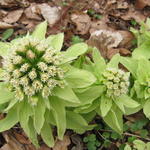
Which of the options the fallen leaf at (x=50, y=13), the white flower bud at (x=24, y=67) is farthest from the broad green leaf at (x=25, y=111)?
the fallen leaf at (x=50, y=13)

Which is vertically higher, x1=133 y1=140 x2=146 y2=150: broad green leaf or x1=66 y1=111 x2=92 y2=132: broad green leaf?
x1=66 y1=111 x2=92 y2=132: broad green leaf

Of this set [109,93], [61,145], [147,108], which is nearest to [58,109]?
[109,93]

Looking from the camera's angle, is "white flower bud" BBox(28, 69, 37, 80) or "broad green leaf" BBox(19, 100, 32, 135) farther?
"broad green leaf" BBox(19, 100, 32, 135)

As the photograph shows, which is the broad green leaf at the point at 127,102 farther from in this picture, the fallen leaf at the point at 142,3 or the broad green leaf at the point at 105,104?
the fallen leaf at the point at 142,3

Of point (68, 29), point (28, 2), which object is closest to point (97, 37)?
point (68, 29)

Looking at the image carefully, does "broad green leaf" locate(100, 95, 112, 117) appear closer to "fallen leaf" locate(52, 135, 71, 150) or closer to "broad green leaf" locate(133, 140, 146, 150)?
"broad green leaf" locate(133, 140, 146, 150)

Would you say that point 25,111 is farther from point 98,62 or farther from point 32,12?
point 32,12

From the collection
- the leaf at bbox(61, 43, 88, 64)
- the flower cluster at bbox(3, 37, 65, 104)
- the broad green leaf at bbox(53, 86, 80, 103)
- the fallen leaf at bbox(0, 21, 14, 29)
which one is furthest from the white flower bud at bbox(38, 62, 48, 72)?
the fallen leaf at bbox(0, 21, 14, 29)
